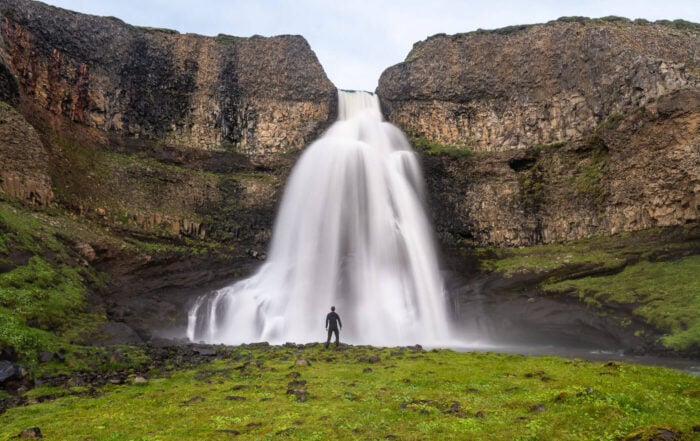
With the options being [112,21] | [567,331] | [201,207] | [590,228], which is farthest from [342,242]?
[112,21]

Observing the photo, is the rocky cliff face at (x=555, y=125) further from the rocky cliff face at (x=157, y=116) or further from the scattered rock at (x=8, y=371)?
the scattered rock at (x=8, y=371)

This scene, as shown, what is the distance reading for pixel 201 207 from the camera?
1531 inches

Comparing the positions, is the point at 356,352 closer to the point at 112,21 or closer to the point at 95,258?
the point at 95,258

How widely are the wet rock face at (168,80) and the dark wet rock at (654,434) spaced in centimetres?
4240

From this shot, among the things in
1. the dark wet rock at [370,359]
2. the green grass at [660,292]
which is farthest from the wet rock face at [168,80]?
the dark wet rock at [370,359]

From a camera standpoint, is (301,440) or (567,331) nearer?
(301,440)

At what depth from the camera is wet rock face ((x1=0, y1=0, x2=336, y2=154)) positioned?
37469 millimetres

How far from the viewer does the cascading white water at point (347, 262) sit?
27344 millimetres

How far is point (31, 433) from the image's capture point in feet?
26.1

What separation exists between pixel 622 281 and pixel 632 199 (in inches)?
341

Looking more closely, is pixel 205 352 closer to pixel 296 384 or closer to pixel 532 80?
pixel 296 384

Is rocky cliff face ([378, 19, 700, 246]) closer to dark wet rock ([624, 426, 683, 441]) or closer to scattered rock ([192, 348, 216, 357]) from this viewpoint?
scattered rock ([192, 348, 216, 357])

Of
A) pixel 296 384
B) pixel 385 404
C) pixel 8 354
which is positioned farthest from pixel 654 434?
pixel 8 354

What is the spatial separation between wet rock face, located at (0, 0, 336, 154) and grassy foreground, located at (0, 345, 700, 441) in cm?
3401
